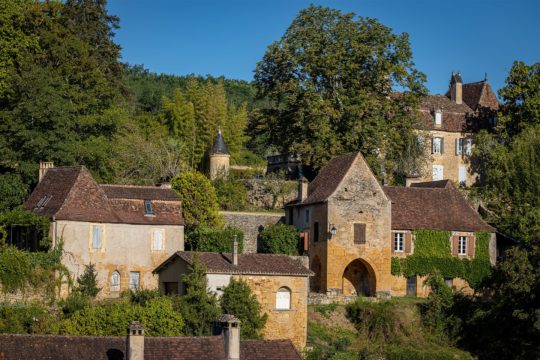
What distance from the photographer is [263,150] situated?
10006 centimetres

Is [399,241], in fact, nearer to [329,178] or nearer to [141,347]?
[329,178]

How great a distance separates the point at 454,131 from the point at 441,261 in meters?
21.4

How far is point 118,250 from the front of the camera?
61.2 meters

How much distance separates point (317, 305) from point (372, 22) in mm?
21748

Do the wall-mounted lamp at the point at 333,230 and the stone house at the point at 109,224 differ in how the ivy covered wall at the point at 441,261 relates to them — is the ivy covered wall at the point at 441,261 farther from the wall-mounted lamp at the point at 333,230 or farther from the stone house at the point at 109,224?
the stone house at the point at 109,224

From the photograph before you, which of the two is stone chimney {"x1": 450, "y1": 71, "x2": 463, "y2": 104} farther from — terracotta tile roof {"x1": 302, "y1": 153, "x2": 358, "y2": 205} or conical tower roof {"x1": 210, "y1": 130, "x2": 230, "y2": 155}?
terracotta tile roof {"x1": 302, "y1": 153, "x2": 358, "y2": 205}

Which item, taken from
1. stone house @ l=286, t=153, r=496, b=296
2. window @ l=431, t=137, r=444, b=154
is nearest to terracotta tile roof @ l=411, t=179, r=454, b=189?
stone house @ l=286, t=153, r=496, b=296

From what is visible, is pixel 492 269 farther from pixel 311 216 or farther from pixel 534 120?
pixel 534 120

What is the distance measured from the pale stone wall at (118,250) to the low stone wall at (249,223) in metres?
5.54

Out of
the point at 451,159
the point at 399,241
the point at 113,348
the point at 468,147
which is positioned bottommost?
the point at 113,348

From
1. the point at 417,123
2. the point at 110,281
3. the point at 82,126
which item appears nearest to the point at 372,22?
the point at 417,123

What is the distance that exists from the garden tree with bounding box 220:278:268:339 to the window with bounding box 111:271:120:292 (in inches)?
286

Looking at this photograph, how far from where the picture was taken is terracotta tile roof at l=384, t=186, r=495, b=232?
224 feet

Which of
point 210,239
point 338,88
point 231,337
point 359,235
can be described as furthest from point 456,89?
point 231,337
